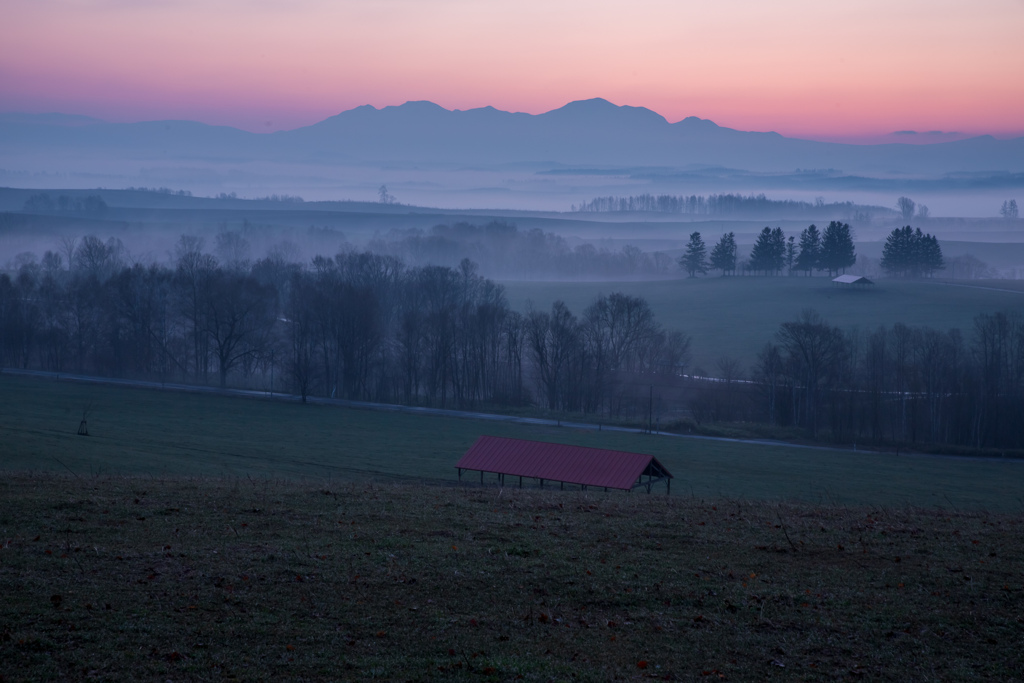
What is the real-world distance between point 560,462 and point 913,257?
126189 millimetres

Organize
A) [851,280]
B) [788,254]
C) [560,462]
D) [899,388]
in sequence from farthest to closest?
[788,254] < [851,280] < [899,388] < [560,462]

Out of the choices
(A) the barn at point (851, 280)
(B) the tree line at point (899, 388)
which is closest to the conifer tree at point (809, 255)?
(A) the barn at point (851, 280)

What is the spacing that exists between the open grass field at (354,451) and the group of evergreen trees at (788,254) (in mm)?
88946

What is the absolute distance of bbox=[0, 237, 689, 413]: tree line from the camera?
252ft

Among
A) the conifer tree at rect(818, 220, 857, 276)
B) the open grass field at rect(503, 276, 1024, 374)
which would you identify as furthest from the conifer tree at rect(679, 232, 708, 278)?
the conifer tree at rect(818, 220, 857, 276)

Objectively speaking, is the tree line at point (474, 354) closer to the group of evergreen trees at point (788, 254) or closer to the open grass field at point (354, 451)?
the open grass field at point (354, 451)

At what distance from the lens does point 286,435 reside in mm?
48344

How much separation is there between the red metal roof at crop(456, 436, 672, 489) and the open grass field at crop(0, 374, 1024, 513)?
2699 millimetres

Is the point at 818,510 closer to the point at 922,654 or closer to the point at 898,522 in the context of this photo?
the point at 898,522

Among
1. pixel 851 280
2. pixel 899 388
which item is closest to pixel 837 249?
pixel 851 280

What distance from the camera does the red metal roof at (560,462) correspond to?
94.5ft

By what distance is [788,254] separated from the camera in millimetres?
141375

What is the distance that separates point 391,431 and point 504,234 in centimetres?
13427

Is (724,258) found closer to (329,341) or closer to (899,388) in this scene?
(899,388)
